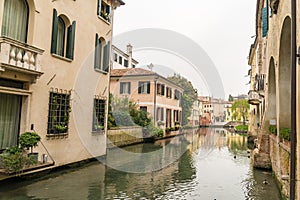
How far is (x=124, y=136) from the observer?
18906mm

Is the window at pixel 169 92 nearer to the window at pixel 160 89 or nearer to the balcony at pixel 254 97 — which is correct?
the window at pixel 160 89

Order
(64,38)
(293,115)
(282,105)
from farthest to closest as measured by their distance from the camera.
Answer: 1. (64,38)
2. (282,105)
3. (293,115)

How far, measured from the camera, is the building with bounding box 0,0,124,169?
797 cm

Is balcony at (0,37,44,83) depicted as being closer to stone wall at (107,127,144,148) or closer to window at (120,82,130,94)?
stone wall at (107,127,144,148)

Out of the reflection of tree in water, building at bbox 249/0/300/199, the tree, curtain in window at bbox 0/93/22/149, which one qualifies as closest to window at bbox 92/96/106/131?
the reflection of tree in water

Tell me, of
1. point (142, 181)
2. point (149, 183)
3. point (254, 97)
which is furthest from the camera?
point (254, 97)

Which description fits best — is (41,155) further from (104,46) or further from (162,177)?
(104,46)

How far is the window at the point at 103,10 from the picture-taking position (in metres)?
12.4

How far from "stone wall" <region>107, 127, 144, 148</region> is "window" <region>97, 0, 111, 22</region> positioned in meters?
7.30

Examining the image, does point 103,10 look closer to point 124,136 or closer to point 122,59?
point 124,136

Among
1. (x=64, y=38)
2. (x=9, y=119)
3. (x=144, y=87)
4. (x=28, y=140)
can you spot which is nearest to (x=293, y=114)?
(x=28, y=140)

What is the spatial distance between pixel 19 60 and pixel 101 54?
5.50 metres

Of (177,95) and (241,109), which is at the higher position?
(177,95)

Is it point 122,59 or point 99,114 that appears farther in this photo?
point 122,59
